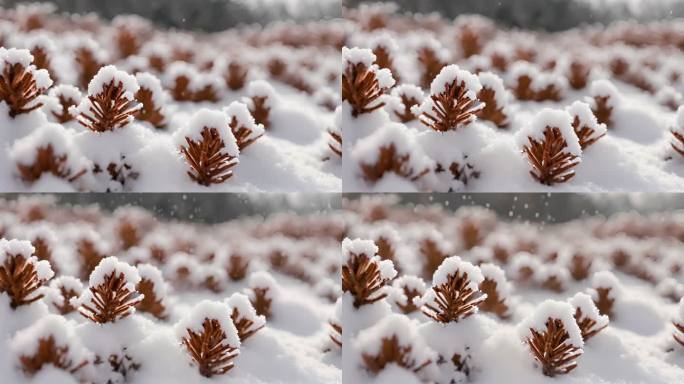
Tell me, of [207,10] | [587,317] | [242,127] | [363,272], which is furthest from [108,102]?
[587,317]

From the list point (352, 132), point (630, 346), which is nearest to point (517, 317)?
point (630, 346)

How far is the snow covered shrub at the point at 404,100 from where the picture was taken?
9.16 ft

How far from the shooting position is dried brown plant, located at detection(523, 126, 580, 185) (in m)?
2.56

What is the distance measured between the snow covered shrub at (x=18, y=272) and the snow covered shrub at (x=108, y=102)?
550 millimetres

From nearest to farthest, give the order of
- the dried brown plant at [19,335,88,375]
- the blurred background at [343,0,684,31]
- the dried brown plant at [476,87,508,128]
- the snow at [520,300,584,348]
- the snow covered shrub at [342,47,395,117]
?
the dried brown plant at [19,335,88,375] < the snow at [520,300,584,348] < the snow covered shrub at [342,47,395,117] < the dried brown plant at [476,87,508,128] < the blurred background at [343,0,684,31]

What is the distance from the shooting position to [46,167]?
2.49 meters

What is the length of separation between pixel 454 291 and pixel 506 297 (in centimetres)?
43

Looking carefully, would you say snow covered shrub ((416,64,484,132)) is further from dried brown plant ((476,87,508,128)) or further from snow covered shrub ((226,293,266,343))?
snow covered shrub ((226,293,266,343))

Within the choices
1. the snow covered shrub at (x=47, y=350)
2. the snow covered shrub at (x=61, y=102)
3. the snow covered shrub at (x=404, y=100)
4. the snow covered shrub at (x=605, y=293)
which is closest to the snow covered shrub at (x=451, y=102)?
the snow covered shrub at (x=404, y=100)

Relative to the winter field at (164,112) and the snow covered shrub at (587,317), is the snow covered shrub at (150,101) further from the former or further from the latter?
the snow covered shrub at (587,317)

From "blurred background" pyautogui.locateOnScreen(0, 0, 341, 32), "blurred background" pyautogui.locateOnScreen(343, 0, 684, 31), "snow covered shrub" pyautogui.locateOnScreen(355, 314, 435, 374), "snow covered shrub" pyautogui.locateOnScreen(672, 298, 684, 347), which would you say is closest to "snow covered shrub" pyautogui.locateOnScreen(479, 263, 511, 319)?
"snow covered shrub" pyautogui.locateOnScreen(355, 314, 435, 374)

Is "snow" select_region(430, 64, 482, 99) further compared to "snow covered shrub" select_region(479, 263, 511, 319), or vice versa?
"snow covered shrub" select_region(479, 263, 511, 319)

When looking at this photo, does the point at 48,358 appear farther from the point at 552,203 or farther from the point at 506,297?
the point at 552,203

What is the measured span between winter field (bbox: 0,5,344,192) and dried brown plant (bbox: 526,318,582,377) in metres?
1.01
